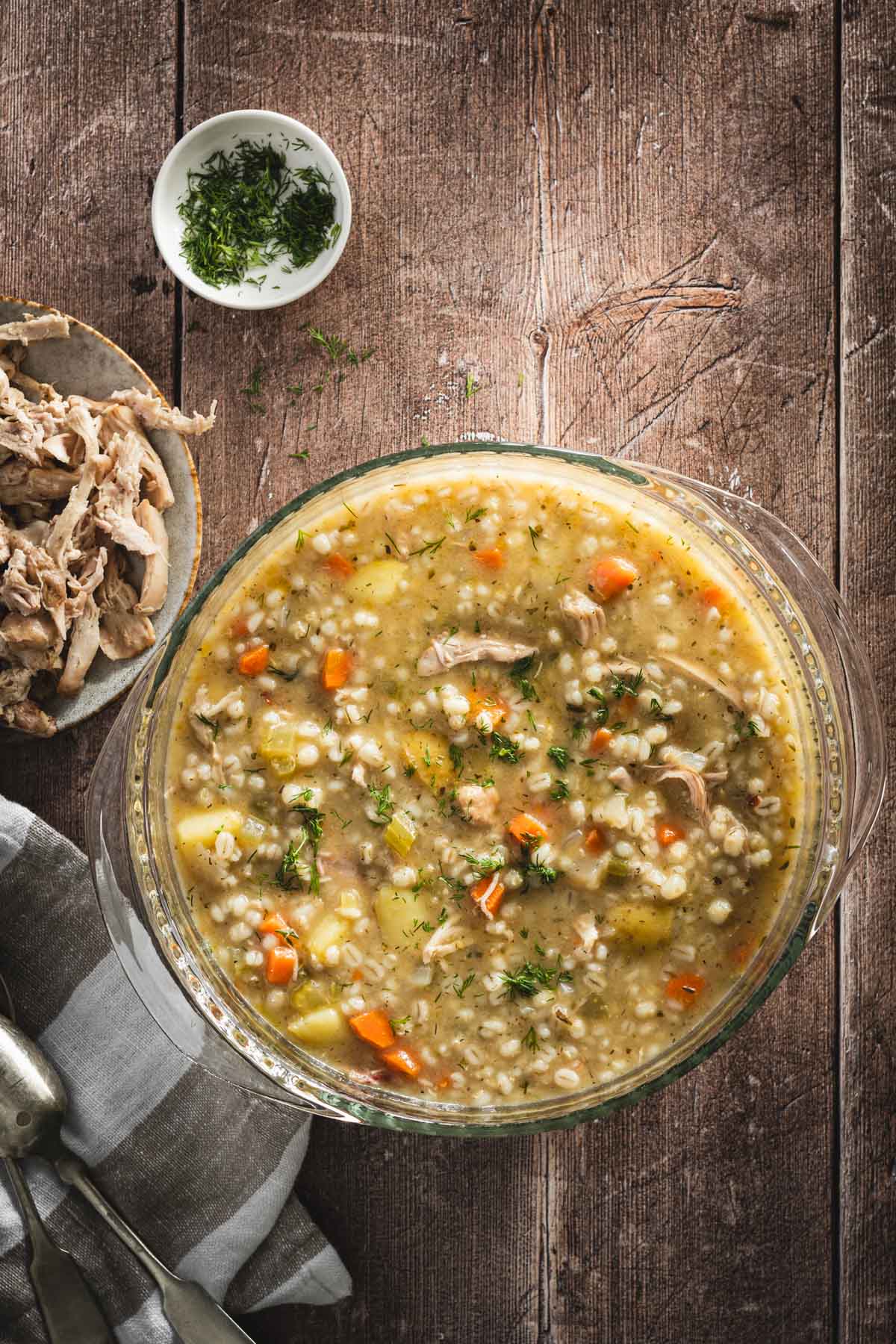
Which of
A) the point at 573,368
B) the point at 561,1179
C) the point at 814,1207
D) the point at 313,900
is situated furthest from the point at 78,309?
the point at 814,1207

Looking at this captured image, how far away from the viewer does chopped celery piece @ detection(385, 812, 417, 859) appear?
8.55 feet

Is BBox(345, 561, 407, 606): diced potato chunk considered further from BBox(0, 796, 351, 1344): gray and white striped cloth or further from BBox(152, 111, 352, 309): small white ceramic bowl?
BBox(0, 796, 351, 1344): gray and white striped cloth

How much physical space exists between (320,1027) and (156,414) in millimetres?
1612

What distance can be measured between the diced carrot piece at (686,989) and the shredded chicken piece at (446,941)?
489 mm

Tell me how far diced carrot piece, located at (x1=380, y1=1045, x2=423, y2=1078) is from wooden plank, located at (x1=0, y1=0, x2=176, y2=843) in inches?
51.9

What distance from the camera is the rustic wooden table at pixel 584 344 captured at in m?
3.19

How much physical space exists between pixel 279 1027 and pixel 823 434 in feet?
7.05

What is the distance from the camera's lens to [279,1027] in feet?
8.83

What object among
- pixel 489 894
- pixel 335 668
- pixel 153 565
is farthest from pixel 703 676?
pixel 153 565

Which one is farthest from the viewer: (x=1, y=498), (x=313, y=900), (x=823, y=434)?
(x=823, y=434)

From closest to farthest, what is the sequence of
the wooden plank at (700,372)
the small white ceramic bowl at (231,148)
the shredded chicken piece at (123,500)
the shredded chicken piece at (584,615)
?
the shredded chicken piece at (584,615), the shredded chicken piece at (123,500), the small white ceramic bowl at (231,148), the wooden plank at (700,372)

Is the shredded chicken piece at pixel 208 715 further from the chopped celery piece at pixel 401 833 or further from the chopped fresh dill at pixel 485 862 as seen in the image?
the chopped fresh dill at pixel 485 862

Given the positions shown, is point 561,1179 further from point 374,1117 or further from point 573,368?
point 573,368

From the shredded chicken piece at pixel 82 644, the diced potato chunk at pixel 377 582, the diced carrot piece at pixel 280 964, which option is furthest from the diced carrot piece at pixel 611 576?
the shredded chicken piece at pixel 82 644
